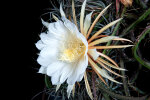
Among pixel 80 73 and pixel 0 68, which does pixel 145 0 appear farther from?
pixel 0 68

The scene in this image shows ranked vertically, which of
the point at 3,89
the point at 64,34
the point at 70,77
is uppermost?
the point at 64,34

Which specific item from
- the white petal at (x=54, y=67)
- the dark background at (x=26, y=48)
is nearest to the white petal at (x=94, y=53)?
the white petal at (x=54, y=67)

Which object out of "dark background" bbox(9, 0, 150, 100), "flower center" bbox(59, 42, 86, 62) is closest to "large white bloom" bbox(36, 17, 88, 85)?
"flower center" bbox(59, 42, 86, 62)

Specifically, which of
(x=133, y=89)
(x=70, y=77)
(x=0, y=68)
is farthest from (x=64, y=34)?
(x=0, y=68)

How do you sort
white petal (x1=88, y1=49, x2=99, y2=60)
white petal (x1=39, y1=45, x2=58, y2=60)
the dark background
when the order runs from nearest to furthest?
white petal (x1=88, y1=49, x2=99, y2=60), white petal (x1=39, y1=45, x2=58, y2=60), the dark background

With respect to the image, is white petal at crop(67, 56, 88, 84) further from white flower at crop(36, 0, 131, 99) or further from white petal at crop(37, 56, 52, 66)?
white petal at crop(37, 56, 52, 66)

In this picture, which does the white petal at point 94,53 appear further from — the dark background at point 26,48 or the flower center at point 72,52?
the dark background at point 26,48

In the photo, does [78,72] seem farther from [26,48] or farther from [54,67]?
[26,48]

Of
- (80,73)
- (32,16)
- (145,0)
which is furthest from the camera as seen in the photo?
(32,16)
